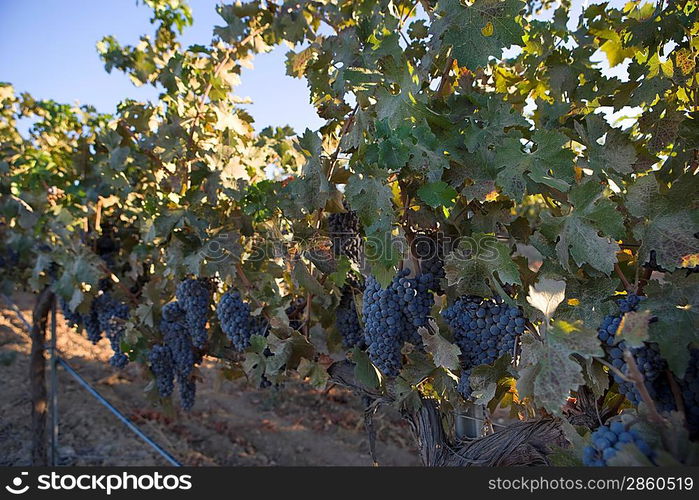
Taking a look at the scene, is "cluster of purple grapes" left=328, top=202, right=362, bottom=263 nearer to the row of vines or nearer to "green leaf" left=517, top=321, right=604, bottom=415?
the row of vines

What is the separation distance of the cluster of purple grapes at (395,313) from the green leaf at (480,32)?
2.16 ft

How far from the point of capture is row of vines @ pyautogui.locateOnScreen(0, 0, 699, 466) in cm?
130

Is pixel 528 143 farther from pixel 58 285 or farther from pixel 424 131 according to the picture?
pixel 58 285

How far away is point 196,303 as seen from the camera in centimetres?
269

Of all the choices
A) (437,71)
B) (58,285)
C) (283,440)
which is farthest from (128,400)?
(437,71)

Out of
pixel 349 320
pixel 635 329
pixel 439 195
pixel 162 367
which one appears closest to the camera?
pixel 635 329

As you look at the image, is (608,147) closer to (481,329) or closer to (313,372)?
(481,329)

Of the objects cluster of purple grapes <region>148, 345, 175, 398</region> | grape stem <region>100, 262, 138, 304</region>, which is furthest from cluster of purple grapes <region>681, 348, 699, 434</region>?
grape stem <region>100, 262, 138, 304</region>

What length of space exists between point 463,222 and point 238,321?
1154 mm

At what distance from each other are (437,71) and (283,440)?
18.1 ft

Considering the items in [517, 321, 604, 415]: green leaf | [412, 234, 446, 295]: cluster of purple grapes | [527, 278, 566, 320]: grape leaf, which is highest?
[412, 234, 446, 295]: cluster of purple grapes

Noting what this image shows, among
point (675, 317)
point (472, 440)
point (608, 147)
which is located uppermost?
point (608, 147)

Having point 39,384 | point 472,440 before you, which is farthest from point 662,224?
point 39,384

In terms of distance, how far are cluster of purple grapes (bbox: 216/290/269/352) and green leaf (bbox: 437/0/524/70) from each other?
4.75 feet
